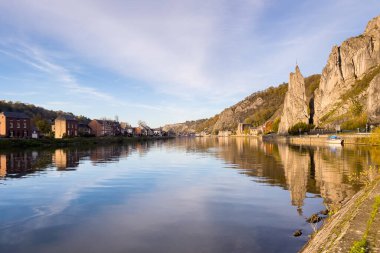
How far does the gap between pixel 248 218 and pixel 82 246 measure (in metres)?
10.7

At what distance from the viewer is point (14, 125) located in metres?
122

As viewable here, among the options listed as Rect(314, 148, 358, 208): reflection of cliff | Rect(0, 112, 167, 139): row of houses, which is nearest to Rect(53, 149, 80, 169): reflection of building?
Rect(314, 148, 358, 208): reflection of cliff

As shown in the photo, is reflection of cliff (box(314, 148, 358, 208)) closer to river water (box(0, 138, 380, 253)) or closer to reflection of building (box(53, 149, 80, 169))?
river water (box(0, 138, 380, 253))

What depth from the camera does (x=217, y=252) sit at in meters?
15.2

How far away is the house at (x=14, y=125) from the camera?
117650mm

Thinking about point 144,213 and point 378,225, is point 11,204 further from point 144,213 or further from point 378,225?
point 378,225

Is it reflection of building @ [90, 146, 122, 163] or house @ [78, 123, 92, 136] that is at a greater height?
house @ [78, 123, 92, 136]

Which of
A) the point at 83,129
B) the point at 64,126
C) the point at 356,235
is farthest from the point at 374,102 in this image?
the point at 356,235

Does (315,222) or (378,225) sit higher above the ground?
(378,225)

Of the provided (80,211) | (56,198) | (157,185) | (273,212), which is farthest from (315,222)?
(56,198)

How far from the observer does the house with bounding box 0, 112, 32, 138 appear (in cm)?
11765

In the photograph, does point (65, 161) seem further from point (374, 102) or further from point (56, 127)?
point (374, 102)

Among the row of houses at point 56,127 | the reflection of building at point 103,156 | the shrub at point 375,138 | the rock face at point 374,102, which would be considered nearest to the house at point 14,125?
the row of houses at point 56,127

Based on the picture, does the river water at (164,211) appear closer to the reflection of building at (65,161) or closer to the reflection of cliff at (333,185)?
the reflection of cliff at (333,185)
